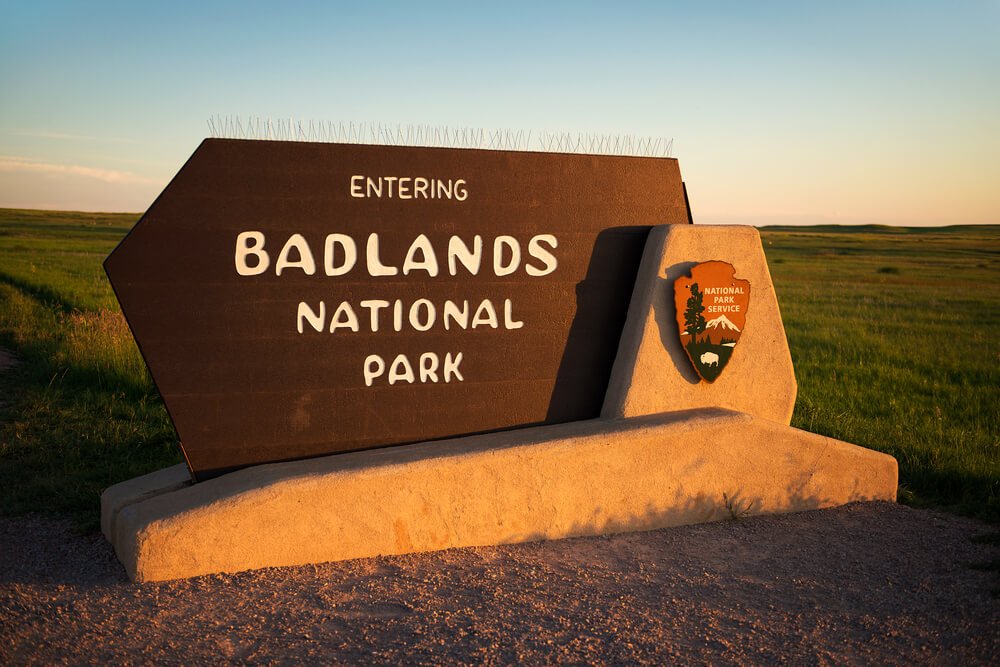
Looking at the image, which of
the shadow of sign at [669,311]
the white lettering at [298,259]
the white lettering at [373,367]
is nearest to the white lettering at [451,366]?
the white lettering at [373,367]

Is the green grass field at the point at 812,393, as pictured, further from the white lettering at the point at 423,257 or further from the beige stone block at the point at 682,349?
Answer: the white lettering at the point at 423,257

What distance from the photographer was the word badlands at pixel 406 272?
5.16m

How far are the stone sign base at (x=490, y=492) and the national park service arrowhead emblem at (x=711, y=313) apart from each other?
1.31 feet

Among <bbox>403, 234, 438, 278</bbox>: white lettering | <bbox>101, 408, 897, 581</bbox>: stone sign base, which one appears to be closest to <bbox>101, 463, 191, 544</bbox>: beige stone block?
<bbox>101, 408, 897, 581</bbox>: stone sign base

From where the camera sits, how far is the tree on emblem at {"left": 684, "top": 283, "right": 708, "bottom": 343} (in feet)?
19.3

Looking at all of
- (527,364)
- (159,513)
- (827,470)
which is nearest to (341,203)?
(527,364)

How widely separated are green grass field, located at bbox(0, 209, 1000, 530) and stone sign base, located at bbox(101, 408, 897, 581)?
3.29 ft

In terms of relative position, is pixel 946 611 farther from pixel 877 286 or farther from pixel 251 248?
pixel 877 286

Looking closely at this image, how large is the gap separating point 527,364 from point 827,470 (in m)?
2.26

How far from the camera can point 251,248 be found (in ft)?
16.6

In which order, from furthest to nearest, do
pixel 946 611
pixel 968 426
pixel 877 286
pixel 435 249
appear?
pixel 877 286, pixel 968 426, pixel 435 249, pixel 946 611

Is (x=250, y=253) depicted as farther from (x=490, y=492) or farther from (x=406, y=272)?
(x=490, y=492)

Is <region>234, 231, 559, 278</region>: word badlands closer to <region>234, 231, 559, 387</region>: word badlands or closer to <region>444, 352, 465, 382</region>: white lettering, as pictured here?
<region>234, 231, 559, 387</region>: word badlands

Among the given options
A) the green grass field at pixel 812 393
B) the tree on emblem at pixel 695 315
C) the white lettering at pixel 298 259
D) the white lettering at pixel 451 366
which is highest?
the white lettering at pixel 298 259
